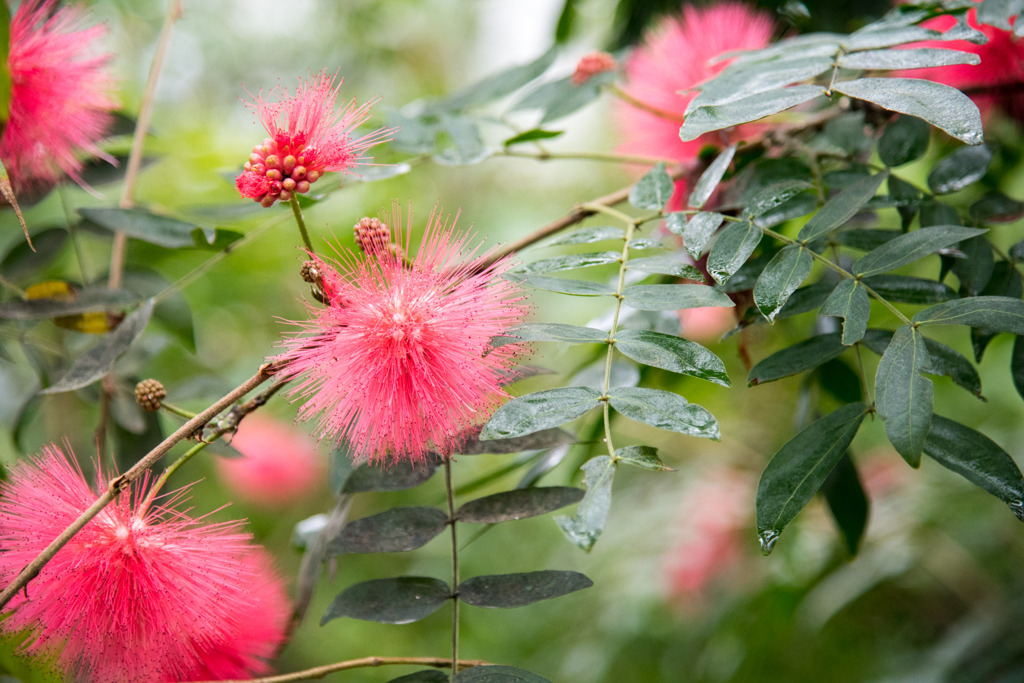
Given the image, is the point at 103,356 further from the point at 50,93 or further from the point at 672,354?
the point at 672,354

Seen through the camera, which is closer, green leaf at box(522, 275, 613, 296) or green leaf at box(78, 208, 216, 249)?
green leaf at box(522, 275, 613, 296)

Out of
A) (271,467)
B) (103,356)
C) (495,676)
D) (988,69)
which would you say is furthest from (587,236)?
(271,467)

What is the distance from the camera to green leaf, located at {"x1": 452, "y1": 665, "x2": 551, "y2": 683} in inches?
21.0

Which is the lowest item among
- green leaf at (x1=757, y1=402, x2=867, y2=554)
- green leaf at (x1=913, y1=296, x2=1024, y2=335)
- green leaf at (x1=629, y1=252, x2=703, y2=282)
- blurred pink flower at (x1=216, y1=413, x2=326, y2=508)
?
blurred pink flower at (x1=216, y1=413, x2=326, y2=508)

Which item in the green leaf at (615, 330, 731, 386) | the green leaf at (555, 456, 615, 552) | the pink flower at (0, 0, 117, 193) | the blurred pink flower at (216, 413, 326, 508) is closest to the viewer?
the green leaf at (555, 456, 615, 552)

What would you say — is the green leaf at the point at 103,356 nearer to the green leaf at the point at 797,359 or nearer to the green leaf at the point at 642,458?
the green leaf at the point at 642,458

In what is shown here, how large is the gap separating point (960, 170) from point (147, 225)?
0.91m

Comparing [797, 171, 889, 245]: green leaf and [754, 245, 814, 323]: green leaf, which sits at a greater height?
[797, 171, 889, 245]: green leaf

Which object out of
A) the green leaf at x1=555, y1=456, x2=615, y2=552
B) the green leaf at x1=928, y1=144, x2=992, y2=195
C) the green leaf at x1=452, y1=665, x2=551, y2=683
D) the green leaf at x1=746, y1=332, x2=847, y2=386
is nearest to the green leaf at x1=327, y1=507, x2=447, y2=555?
the green leaf at x1=452, y1=665, x2=551, y2=683

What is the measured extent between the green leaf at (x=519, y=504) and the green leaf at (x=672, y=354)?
0.46 ft

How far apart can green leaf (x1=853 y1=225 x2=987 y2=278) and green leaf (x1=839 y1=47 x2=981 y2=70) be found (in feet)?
0.46

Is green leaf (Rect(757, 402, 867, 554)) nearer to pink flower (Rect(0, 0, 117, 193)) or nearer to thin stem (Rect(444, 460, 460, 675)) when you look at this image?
thin stem (Rect(444, 460, 460, 675))

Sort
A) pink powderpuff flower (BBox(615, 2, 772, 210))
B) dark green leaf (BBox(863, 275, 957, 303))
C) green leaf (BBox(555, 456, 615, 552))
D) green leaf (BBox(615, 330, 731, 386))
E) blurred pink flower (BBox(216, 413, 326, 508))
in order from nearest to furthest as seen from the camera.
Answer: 1. green leaf (BBox(555, 456, 615, 552))
2. green leaf (BBox(615, 330, 731, 386))
3. dark green leaf (BBox(863, 275, 957, 303))
4. pink powderpuff flower (BBox(615, 2, 772, 210))
5. blurred pink flower (BBox(216, 413, 326, 508))

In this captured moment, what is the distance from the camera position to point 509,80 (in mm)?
992
